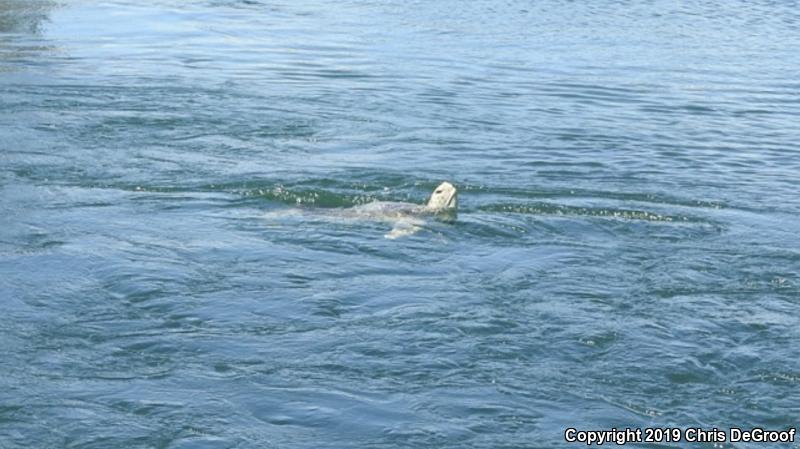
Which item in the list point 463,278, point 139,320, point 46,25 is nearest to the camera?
point 139,320

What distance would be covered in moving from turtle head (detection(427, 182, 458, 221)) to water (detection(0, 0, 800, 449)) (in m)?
0.19

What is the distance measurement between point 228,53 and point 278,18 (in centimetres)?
537

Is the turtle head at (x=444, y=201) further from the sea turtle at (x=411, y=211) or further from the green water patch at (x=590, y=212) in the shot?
the green water patch at (x=590, y=212)

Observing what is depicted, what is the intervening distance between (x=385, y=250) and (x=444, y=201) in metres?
1.01

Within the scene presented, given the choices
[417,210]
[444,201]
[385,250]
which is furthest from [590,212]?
[385,250]

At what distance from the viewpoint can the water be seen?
845 cm

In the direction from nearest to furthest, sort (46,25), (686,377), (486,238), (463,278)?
(686,377) < (463,278) < (486,238) < (46,25)

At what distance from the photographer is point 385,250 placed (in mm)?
11656

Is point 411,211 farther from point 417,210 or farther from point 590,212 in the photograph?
point 590,212

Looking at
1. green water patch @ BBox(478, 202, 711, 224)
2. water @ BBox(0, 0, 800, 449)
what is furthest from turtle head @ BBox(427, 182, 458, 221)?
green water patch @ BBox(478, 202, 711, 224)

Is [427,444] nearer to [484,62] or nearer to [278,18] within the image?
[484,62]

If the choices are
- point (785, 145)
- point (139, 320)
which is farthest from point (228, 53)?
point (139, 320)

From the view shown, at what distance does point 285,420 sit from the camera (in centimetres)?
823

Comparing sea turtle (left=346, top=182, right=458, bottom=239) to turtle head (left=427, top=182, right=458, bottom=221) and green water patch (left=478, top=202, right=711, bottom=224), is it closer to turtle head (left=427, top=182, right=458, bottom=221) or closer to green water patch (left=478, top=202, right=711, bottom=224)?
turtle head (left=427, top=182, right=458, bottom=221)
